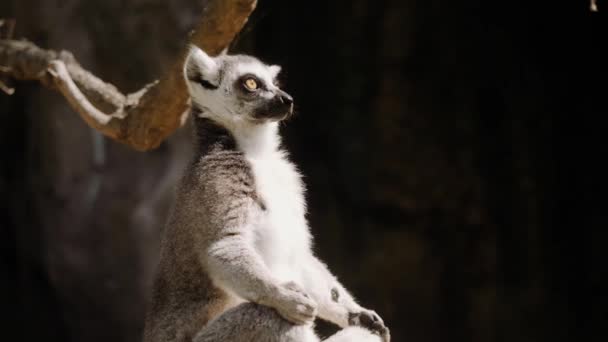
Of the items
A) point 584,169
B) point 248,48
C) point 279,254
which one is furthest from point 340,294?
point 584,169

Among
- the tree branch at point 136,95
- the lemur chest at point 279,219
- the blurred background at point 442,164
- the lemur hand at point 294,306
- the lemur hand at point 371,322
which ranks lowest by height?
the lemur hand at point 294,306

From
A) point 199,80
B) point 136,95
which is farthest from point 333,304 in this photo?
point 136,95

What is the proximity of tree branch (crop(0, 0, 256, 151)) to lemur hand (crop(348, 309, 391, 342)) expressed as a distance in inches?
82.7

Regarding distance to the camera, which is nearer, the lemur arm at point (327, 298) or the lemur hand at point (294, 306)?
the lemur hand at point (294, 306)

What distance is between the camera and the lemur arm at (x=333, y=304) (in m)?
4.41

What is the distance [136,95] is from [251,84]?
5.48ft

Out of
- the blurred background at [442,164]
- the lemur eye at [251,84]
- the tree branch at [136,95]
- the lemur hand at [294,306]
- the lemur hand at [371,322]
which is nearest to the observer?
the lemur hand at [294,306]

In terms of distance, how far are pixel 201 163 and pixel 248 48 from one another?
14.9ft

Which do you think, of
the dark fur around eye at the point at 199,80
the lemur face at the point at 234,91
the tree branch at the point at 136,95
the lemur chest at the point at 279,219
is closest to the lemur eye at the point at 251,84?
the lemur face at the point at 234,91

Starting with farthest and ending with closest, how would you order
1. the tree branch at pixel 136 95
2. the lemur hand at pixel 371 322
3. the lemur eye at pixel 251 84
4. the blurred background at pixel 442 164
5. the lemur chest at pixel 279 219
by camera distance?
the blurred background at pixel 442 164 < the tree branch at pixel 136 95 < the lemur eye at pixel 251 84 < the lemur hand at pixel 371 322 < the lemur chest at pixel 279 219

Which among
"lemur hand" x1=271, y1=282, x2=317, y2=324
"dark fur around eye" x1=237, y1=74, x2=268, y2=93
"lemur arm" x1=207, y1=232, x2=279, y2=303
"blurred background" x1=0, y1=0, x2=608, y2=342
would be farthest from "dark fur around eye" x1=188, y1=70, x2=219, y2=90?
"blurred background" x1=0, y1=0, x2=608, y2=342

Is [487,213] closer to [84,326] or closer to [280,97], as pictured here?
[84,326]

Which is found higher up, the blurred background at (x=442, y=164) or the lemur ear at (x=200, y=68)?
the blurred background at (x=442, y=164)

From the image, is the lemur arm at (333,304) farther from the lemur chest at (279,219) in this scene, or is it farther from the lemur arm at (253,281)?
the lemur arm at (253,281)
